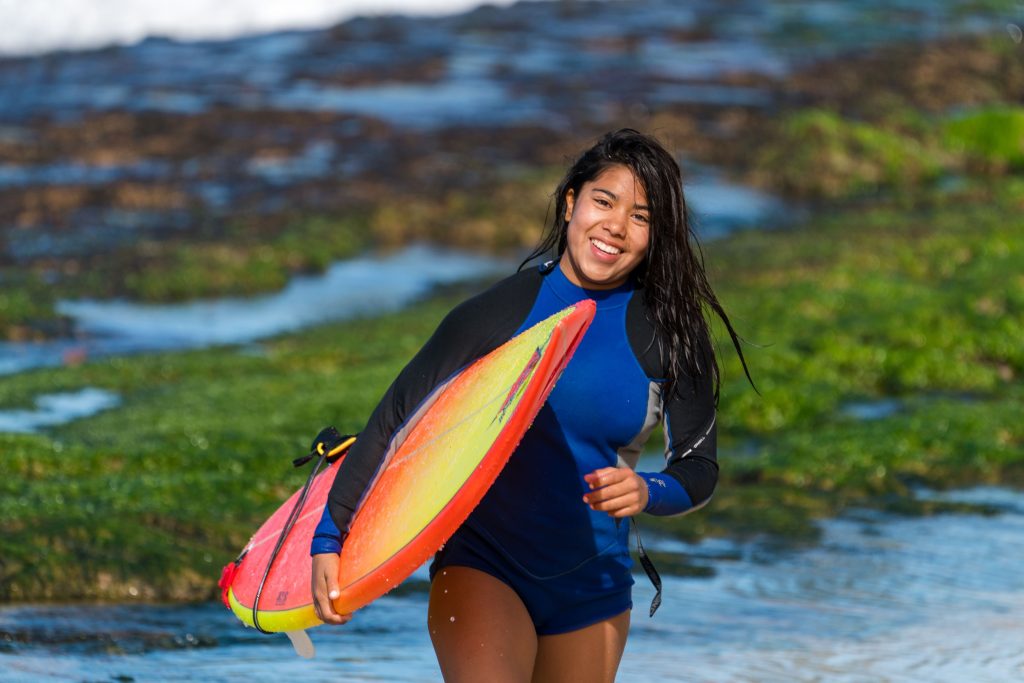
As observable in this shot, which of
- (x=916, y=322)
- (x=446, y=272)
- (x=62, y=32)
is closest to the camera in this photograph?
(x=916, y=322)

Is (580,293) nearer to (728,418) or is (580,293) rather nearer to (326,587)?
(326,587)

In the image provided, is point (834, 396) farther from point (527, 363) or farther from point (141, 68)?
point (141, 68)

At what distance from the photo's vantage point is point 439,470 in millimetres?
4371

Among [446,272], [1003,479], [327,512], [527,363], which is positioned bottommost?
[446,272]

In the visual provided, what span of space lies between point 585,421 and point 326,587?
88 cm

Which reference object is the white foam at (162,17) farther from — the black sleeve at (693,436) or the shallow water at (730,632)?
the black sleeve at (693,436)

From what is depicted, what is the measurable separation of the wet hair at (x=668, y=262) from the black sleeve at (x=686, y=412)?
2 cm

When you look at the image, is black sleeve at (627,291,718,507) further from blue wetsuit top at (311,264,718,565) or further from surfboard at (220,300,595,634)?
surfboard at (220,300,595,634)

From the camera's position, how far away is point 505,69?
45875 mm

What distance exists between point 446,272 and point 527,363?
22.6 metres

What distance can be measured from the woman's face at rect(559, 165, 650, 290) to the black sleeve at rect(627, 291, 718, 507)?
0.45ft

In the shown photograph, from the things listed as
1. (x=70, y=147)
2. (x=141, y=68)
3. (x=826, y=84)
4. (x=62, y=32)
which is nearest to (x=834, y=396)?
(x=70, y=147)

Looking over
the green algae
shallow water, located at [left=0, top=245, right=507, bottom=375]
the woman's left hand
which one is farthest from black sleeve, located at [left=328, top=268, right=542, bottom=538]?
shallow water, located at [left=0, top=245, right=507, bottom=375]

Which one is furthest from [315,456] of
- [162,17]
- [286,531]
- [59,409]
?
[162,17]
